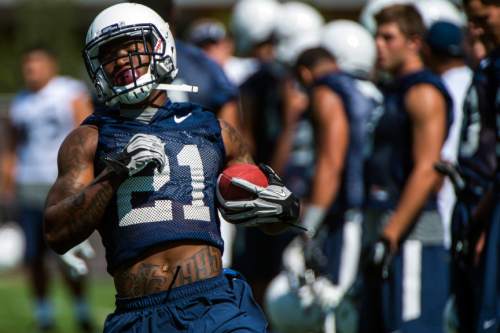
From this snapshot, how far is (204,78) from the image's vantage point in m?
6.38

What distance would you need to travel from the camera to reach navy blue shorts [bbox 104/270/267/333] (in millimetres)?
3950

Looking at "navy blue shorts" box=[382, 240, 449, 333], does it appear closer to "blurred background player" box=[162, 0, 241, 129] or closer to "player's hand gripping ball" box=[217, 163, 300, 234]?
"blurred background player" box=[162, 0, 241, 129]

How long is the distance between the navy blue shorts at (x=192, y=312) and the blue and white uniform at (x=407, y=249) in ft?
5.99

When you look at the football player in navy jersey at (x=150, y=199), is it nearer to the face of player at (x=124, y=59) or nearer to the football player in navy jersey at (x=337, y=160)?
the face of player at (x=124, y=59)

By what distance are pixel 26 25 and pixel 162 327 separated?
75.2 ft

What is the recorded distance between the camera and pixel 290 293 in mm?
7012

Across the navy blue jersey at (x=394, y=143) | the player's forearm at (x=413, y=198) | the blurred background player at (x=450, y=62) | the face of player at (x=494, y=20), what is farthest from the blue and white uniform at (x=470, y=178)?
the blurred background player at (x=450, y=62)

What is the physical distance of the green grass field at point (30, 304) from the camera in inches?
403

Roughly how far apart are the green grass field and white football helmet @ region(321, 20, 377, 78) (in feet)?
11.4

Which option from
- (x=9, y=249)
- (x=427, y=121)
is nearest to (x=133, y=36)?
(x=427, y=121)

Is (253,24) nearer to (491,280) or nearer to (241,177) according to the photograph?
(491,280)

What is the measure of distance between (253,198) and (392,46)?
2.28 meters

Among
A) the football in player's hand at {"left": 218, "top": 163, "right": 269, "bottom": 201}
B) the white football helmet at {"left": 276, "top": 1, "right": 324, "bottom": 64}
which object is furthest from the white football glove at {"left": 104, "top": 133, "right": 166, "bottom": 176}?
the white football helmet at {"left": 276, "top": 1, "right": 324, "bottom": 64}

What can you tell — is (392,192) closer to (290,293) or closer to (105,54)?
(290,293)
